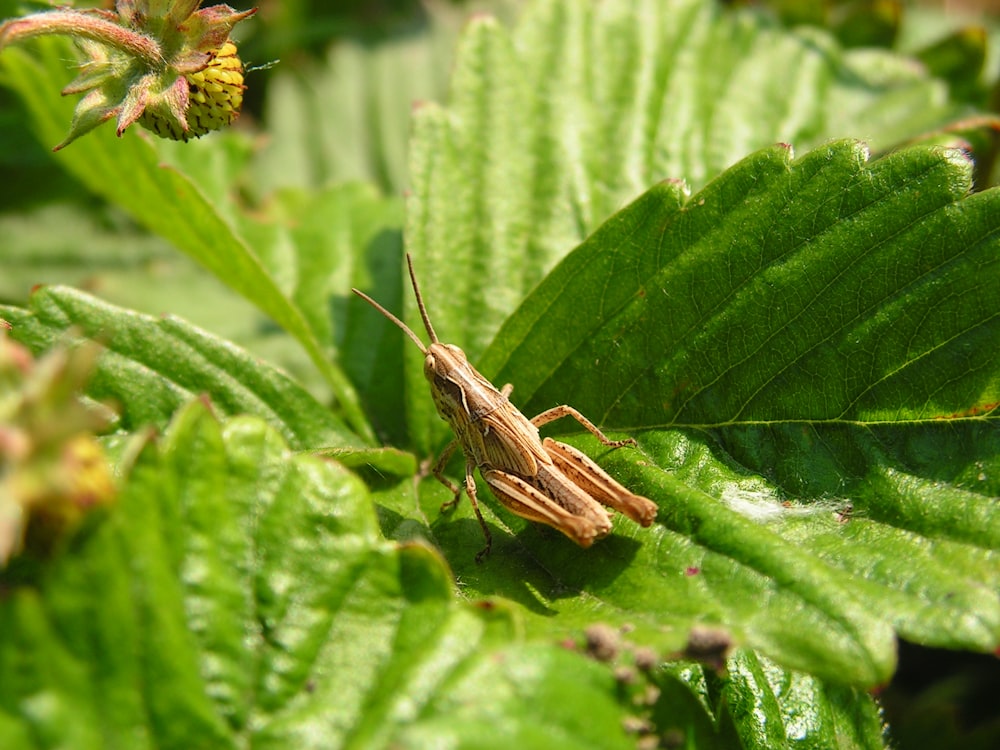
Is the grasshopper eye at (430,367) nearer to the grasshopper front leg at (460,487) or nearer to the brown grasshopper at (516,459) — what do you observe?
the brown grasshopper at (516,459)

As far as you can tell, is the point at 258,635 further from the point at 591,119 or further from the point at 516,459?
the point at 591,119

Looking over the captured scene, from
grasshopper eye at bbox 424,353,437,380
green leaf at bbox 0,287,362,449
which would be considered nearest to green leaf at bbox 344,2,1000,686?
grasshopper eye at bbox 424,353,437,380

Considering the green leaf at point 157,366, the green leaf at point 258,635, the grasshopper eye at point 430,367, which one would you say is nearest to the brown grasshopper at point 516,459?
the grasshopper eye at point 430,367

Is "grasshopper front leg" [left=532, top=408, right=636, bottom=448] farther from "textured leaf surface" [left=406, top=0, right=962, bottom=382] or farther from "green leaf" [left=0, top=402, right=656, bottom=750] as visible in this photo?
"green leaf" [left=0, top=402, right=656, bottom=750]

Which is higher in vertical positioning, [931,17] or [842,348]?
[931,17]

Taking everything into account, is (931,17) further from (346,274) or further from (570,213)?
(346,274)

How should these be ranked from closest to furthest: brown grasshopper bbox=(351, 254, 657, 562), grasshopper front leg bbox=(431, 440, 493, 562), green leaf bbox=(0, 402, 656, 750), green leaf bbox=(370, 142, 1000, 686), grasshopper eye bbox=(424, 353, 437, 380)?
1. green leaf bbox=(0, 402, 656, 750)
2. green leaf bbox=(370, 142, 1000, 686)
3. brown grasshopper bbox=(351, 254, 657, 562)
4. grasshopper front leg bbox=(431, 440, 493, 562)
5. grasshopper eye bbox=(424, 353, 437, 380)

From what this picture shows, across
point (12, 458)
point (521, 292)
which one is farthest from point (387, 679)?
point (521, 292)
